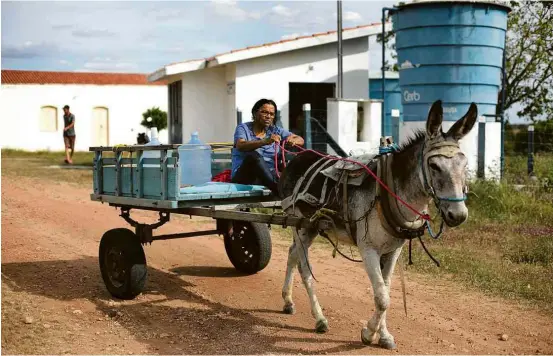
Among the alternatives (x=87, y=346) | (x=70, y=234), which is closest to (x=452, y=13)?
(x=70, y=234)

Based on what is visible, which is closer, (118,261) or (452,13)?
(118,261)

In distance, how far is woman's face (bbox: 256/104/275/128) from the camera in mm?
7375

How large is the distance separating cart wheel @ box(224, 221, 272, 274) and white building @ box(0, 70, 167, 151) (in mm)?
29831

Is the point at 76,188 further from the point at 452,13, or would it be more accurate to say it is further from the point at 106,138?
the point at 106,138

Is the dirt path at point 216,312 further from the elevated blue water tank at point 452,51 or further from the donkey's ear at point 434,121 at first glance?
the elevated blue water tank at point 452,51

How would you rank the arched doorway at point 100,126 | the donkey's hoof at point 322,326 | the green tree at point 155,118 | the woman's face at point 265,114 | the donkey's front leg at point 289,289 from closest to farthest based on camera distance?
1. the donkey's hoof at point 322,326
2. the donkey's front leg at point 289,289
3. the woman's face at point 265,114
4. the green tree at point 155,118
5. the arched doorway at point 100,126

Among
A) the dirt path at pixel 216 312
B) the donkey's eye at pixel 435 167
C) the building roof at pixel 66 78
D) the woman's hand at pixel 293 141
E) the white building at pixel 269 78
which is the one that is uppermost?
the building roof at pixel 66 78

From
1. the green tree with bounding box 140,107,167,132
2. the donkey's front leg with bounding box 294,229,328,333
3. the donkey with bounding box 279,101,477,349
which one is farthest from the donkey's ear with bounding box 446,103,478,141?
the green tree with bounding box 140,107,167,132

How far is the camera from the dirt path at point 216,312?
6.05m

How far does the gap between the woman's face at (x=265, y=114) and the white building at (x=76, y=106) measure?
102ft

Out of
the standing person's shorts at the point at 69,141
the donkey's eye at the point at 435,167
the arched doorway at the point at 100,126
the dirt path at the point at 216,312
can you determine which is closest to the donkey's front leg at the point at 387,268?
the dirt path at the point at 216,312

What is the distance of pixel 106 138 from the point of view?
128ft

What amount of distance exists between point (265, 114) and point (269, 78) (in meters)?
11.7

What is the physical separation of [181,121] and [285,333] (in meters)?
14.9
